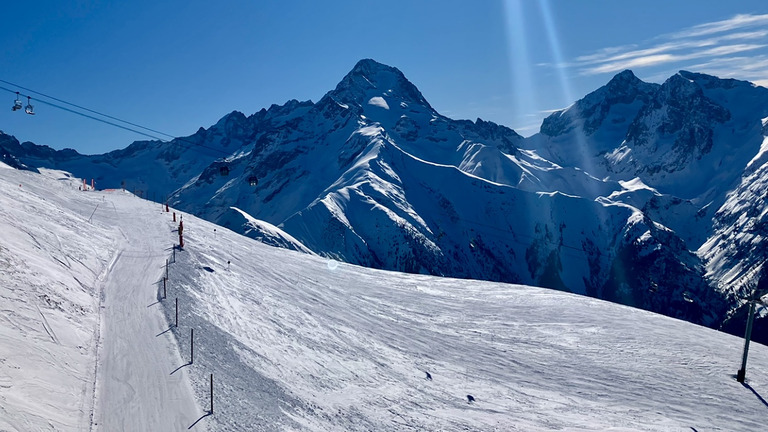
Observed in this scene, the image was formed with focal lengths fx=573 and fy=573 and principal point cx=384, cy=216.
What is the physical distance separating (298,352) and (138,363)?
9.23m

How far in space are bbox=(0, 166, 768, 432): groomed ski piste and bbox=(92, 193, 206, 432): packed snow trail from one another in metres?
0.08

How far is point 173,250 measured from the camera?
141ft

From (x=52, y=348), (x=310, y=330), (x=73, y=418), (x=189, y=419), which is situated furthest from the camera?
(x=310, y=330)

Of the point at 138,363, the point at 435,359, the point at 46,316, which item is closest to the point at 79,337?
the point at 46,316

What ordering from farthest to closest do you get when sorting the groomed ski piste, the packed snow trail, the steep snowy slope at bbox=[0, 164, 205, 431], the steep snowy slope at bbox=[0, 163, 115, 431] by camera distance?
the groomed ski piste
the packed snow trail
the steep snowy slope at bbox=[0, 164, 205, 431]
the steep snowy slope at bbox=[0, 163, 115, 431]

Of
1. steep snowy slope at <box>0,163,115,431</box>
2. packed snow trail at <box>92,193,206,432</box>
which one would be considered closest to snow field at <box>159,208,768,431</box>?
packed snow trail at <box>92,193,206,432</box>

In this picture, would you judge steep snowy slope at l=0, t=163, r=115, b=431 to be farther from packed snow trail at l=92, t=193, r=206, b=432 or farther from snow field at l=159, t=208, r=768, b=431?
snow field at l=159, t=208, r=768, b=431

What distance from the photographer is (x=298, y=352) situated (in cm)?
3055

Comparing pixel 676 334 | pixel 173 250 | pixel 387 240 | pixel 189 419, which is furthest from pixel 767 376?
pixel 387 240

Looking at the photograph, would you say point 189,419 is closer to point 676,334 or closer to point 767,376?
point 767,376

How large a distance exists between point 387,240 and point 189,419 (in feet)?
553

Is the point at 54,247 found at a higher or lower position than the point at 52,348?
higher

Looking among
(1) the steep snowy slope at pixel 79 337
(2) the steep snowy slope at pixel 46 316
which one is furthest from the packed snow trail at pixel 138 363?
(2) the steep snowy slope at pixel 46 316

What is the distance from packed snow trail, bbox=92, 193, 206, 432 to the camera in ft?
63.7
